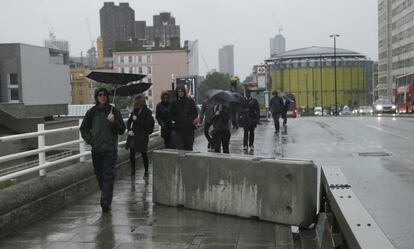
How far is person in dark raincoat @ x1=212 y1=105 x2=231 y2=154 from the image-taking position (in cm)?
1355

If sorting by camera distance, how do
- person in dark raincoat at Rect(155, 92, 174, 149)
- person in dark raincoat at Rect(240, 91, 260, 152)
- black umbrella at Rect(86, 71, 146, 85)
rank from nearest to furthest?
black umbrella at Rect(86, 71, 146, 85), person in dark raincoat at Rect(155, 92, 174, 149), person in dark raincoat at Rect(240, 91, 260, 152)

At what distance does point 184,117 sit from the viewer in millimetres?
11023

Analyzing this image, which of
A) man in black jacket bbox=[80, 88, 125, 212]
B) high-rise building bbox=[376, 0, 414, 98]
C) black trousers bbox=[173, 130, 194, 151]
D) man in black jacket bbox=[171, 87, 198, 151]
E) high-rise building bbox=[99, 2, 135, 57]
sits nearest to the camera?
man in black jacket bbox=[80, 88, 125, 212]

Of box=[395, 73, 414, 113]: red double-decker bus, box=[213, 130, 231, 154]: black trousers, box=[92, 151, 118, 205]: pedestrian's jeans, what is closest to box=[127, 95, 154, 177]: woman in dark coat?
box=[213, 130, 231, 154]: black trousers

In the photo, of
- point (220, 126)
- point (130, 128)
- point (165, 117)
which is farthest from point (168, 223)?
point (220, 126)

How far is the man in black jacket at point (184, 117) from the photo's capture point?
10992mm

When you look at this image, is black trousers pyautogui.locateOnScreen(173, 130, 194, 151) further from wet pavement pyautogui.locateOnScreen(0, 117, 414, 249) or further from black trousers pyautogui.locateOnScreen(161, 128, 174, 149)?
wet pavement pyautogui.locateOnScreen(0, 117, 414, 249)

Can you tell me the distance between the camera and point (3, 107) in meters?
38.6

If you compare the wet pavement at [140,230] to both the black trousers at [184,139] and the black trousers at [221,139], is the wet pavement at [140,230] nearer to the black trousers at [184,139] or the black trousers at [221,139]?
the black trousers at [184,139]

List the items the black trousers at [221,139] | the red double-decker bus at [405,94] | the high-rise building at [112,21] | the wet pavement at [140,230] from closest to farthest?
1. the wet pavement at [140,230]
2. the black trousers at [221,139]
3. the red double-decker bus at [405,94]
4. the high-rise building at [112,21]

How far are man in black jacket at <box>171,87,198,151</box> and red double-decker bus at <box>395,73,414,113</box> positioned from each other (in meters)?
44.9

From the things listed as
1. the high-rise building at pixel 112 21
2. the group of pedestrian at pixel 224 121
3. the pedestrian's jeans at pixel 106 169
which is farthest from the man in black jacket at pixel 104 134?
the high-rise building at pixel 112 21

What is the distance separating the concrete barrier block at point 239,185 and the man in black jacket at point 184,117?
199 cm

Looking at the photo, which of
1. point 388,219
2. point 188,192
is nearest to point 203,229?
point 188,192
